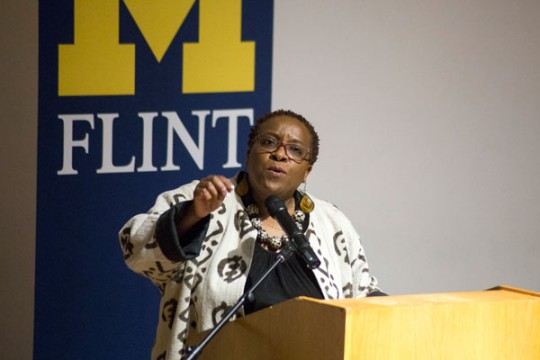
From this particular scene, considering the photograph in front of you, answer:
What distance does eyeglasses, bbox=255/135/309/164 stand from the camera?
329cm

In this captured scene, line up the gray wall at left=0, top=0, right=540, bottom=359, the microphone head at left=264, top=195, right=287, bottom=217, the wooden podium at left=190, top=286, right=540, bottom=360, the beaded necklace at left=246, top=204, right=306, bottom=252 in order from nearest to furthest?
the wooden podium at left=190, top=286, right=540, bottom=360
the microphone head at left=264, top=195, right=287, bottom=217
the beaded necklace at left=246, top=204, right=306, bottom=252
the gray wall at left=0, top=0, right=540, bottom=359

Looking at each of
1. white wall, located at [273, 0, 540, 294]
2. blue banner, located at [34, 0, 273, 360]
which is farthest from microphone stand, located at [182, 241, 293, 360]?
white wall, located at [273, 0, 540, 294]

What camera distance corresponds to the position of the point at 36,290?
14.6 feet

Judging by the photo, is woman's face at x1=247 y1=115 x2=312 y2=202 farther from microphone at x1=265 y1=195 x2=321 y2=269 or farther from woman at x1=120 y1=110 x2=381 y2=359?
microphone at x1=265 y1=195 x2=321 y2=269

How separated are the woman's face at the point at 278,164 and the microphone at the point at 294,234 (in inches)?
20.3

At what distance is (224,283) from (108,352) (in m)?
1.70

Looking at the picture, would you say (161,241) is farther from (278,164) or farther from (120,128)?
(120,128)

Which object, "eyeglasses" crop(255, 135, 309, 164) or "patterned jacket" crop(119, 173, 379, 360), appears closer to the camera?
"patterned jacket" crop(119, 173, 379, 360)

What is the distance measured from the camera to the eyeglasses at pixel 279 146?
3.29 metres

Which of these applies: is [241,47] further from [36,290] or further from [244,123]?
[36,290]

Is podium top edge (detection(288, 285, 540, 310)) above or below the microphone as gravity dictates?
below

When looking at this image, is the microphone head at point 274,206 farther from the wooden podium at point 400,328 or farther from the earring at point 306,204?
the earring at point 306,204

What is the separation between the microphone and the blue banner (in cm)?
197

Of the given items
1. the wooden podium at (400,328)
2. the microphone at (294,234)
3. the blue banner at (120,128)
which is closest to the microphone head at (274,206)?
the microphone at (294,234)
